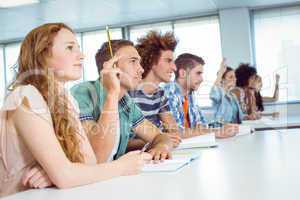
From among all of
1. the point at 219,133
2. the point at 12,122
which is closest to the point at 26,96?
the point at 12,122

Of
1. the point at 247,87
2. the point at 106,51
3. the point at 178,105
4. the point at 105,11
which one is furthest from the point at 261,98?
the point at 106,51

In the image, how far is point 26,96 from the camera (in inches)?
44.9

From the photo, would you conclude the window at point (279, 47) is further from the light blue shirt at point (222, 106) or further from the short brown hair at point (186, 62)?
the short brown hair at point (186, 62)

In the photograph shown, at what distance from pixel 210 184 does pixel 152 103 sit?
141 cm

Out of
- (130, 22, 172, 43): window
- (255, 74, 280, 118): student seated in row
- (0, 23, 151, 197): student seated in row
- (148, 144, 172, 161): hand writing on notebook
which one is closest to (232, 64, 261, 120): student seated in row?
(255, 74, 280, 118): student seated in row

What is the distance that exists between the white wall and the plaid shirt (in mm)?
3944

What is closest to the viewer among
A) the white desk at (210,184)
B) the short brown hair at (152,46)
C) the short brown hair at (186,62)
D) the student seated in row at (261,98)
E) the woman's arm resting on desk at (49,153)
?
the white desk at (210,184)

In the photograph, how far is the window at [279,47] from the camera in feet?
21.9

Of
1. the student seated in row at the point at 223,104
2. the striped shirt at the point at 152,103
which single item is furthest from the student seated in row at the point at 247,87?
the striped shirt at the point at 152,103

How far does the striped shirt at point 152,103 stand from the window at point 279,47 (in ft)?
15.4

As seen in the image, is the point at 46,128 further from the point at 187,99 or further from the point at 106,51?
the point at 187,99

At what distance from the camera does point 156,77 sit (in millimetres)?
2543

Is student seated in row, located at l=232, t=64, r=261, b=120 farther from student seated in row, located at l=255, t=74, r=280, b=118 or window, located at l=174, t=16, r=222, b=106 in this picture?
window, located at l=174, t=16, r=222, b=106

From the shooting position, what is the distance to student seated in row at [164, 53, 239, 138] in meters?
2.43
